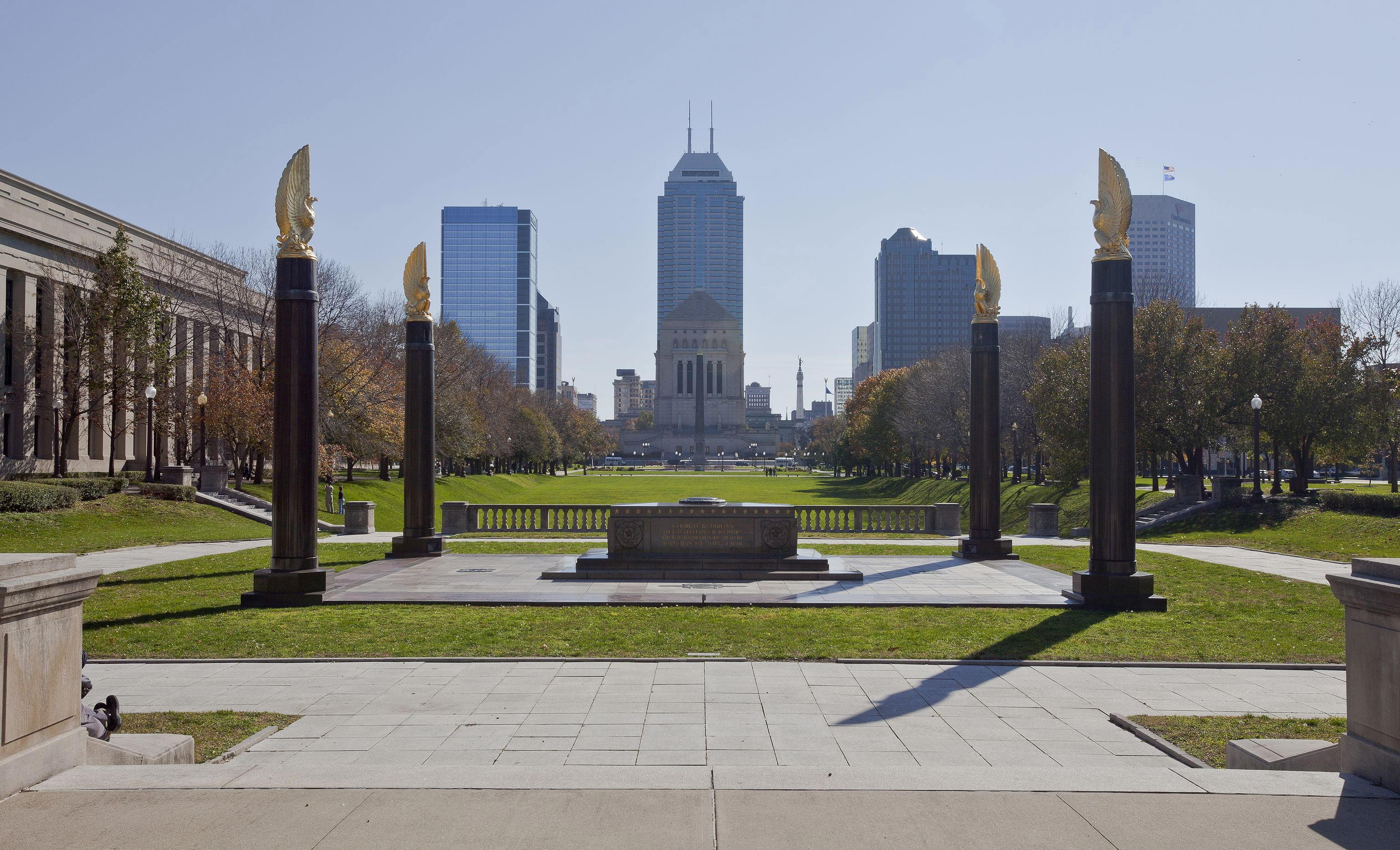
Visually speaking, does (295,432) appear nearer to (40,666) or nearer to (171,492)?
(40,666)

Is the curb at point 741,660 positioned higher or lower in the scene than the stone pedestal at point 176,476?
lower

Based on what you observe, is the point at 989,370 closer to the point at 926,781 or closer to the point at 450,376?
the point at 926,781

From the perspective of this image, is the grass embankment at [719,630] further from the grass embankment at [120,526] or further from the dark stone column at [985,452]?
the grass embankment at [120,526]

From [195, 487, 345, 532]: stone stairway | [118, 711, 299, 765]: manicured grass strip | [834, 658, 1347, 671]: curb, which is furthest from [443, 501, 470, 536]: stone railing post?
[118, 711, 299, 765]: manicured grass strip

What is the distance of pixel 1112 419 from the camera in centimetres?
1584

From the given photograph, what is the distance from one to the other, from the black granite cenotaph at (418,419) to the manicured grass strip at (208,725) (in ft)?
44.4

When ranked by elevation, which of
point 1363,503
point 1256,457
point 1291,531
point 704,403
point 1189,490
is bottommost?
point 1291,531

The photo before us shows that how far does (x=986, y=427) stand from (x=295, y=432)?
15.2 meters

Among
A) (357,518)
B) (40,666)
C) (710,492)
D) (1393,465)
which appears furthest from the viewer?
(710,492)

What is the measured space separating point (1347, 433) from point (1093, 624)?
33.2 metres

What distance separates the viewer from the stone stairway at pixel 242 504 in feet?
126

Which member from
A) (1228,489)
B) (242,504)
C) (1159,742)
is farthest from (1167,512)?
(242,504)

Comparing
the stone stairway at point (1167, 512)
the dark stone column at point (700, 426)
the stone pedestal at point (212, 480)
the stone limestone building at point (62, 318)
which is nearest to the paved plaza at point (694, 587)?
the stone stairway at point (1167, 512)

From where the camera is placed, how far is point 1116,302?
52.3 ft
